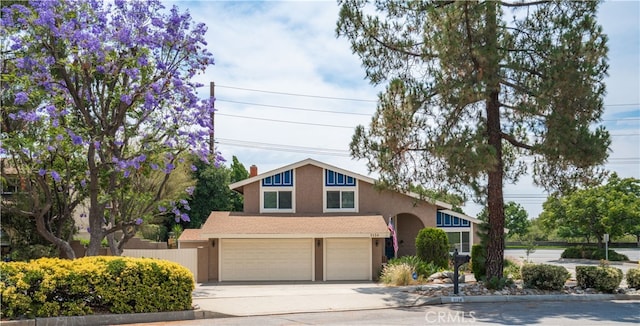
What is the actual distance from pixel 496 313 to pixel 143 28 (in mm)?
11784

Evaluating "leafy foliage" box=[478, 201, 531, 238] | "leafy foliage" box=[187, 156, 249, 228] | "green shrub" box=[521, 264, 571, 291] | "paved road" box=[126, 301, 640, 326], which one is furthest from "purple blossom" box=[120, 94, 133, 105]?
"leafy foliage" box=[478, 201, 531, 238]

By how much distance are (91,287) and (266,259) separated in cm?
1316

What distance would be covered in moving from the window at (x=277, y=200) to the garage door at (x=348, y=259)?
11.3ft

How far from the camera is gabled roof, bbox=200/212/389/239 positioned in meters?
25.8

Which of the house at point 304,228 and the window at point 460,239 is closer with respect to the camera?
the house at point 304,228

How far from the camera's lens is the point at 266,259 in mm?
26906

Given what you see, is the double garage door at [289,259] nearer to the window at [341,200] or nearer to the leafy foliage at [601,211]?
the window at [341,200]

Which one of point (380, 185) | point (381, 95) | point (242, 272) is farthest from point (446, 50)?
point (242, 272)

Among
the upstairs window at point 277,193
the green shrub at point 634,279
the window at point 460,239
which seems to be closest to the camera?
the green shrub at point 634,279

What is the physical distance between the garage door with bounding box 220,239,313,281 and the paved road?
1127cm

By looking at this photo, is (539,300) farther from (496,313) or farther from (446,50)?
(446,50)

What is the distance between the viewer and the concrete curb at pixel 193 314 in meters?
13.4

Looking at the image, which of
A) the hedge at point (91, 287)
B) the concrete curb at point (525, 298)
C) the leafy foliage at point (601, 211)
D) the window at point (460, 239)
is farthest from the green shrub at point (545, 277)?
the leafy foliage at point (601, 211)

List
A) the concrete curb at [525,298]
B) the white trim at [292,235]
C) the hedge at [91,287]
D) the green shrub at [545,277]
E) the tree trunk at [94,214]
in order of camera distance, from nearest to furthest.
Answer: the hedge at [91,287]
the concrete curb at [525,298]
the tree trunk at [94,214]
the green shrub at [545,277]
the white trim at [292,235]
